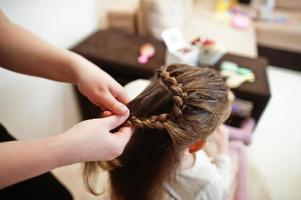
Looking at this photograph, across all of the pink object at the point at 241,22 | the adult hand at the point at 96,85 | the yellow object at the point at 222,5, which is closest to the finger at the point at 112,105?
the adult hand at the point at 96,85

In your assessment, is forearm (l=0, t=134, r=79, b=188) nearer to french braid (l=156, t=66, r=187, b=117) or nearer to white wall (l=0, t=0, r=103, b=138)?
french braid (l=156, t=66, r=187, b=117)

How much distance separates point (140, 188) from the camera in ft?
2.16

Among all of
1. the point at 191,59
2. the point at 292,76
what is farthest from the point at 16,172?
the point at 292,76

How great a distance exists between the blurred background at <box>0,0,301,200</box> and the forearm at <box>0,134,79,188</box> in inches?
24.3

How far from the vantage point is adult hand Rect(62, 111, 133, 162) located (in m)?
0.37

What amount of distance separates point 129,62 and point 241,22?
135cm

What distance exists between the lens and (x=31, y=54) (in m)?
0.55

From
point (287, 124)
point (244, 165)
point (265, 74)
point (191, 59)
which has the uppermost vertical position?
point (191, 59)

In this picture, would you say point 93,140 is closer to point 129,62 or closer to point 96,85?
point 96,85

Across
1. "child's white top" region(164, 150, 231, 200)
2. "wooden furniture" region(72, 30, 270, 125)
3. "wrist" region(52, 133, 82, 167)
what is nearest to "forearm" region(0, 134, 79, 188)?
"wrist" region(52, 133, 82, 167)

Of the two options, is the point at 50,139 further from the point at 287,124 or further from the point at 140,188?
the point at 287,124

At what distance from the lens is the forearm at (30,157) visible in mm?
325

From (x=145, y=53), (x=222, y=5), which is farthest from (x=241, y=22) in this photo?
(x=145, y=53)

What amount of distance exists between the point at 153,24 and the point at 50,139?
1.33 metres
